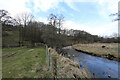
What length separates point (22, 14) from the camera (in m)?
26.2

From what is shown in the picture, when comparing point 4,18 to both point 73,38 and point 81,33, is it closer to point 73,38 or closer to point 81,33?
point 73,38

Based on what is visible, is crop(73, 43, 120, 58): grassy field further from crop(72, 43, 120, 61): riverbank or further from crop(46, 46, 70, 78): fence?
crop(46, 46, 70, 78): fence

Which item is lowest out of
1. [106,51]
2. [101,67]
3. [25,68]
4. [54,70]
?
[101,67]

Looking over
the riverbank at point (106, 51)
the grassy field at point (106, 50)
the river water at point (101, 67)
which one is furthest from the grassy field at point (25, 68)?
the grassy field at point (106, 50)

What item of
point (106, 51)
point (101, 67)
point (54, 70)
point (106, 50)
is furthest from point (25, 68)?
point (106, 50)

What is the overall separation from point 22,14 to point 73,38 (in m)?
26.7

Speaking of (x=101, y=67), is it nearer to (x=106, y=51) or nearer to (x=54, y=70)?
(x=54, y=70)

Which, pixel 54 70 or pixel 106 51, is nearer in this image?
pixel 54 70

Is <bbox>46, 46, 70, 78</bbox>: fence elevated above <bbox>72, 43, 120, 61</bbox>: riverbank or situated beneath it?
elevated above

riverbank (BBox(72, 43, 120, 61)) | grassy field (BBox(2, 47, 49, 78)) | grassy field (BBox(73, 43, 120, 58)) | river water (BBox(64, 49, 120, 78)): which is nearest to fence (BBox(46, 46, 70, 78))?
grassy field (BBox(2, 47, 49, 78))

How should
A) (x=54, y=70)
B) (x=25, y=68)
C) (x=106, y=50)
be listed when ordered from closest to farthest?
(x=54, y=70)
(x=25, y=68)
(x=106, y=50)

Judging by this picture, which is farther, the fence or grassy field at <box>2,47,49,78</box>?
grassy field at <box>2,47,49,78</box>

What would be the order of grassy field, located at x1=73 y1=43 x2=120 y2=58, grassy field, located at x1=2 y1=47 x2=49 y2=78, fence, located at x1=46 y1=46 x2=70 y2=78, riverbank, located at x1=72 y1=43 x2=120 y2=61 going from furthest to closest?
grassy field, located at x1=73 y1=43 x2=120 y2=58
riverbank, located at x1=72 y1=43 x2=120 y2=61
grassy field, located at x1=2 y1=47 x2=49 y2=78
fence, located at x1=46 y1=46 x2=70 y2=78

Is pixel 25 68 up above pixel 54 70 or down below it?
below
